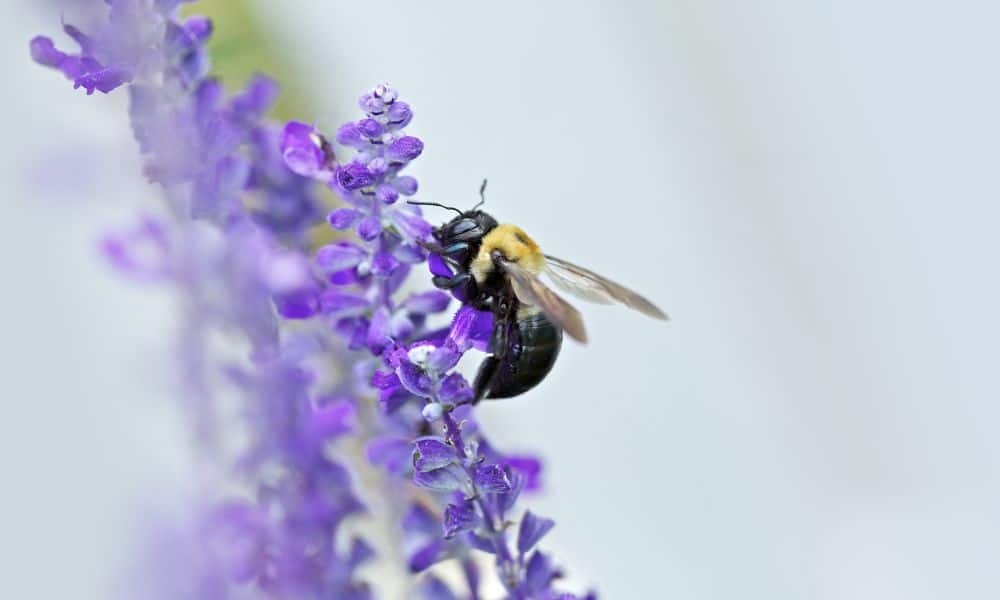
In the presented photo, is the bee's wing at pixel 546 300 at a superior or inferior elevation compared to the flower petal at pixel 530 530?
superior

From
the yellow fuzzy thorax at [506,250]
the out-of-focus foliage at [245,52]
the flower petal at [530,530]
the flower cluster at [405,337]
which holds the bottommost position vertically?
the flower petal at [530,530]

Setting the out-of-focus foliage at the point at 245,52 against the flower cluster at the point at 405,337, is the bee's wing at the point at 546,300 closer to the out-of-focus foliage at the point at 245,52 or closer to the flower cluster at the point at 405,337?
the flower cluster at the point at 405,337

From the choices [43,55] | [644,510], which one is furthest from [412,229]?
[644,510]

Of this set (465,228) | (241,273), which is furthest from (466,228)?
(241,273)

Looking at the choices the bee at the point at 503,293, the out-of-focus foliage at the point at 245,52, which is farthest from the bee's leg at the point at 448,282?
the out-of-focus foliage at the point at 245,52

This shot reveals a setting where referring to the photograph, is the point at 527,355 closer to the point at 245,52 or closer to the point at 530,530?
the point at 530,530

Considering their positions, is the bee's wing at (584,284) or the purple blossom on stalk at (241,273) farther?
the bee's wing at (584,284)

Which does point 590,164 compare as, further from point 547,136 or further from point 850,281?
point 850,281

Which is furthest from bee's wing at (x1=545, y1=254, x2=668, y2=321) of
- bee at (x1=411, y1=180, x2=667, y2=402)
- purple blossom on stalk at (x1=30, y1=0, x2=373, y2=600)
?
purple blossom on stalk at (x1=30, y1=0, x2=373, y2=600)

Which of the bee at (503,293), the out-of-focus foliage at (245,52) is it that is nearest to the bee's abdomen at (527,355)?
the bee at (503,293)
